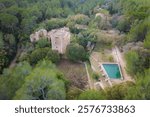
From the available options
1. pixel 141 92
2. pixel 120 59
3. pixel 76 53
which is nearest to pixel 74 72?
pixel 76 53

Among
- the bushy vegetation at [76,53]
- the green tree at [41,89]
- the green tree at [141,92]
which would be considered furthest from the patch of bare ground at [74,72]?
the green tree at [141,92]

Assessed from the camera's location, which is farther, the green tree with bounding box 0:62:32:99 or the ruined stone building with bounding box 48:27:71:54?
the ruined stone building with bounding box 48:27:71:54

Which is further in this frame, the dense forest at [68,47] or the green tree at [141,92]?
the dense forest at [68,47]

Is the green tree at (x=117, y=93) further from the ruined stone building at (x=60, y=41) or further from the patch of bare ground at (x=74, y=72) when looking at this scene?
the ruined stone building at (x=60, y=41)

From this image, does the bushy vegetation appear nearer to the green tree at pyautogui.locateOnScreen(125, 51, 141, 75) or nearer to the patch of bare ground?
the patch of bare ground

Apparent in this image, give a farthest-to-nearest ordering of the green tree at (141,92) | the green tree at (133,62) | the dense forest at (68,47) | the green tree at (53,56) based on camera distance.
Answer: the green tree at (53,56) < the green tree at (133,62) < the dense forest at (68,47) < the green tree at (141,92)

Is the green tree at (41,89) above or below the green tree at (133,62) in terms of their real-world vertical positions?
above

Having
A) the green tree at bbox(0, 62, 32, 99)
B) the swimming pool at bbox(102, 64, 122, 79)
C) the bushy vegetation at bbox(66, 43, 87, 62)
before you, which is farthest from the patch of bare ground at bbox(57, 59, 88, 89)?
the green tree at bbox(0, 62, 32, 99)
